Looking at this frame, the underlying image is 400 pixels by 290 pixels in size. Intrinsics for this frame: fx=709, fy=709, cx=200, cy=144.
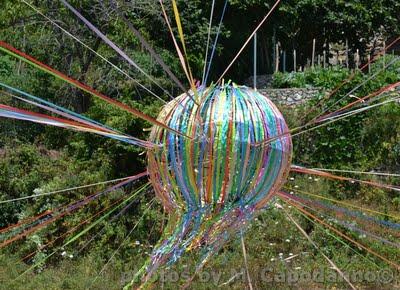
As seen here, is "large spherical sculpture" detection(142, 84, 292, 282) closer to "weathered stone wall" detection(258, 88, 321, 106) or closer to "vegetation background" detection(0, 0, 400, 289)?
"vegetation background" detection(0, 0, 400, 289)

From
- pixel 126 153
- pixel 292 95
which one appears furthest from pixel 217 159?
pixel 292 95

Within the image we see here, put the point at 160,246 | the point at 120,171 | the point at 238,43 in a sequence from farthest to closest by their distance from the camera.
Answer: the point at 238,43 → the point at 120,171 → the point at 160,246

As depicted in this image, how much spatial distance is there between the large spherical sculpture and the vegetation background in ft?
11.5

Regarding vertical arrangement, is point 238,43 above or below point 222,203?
above

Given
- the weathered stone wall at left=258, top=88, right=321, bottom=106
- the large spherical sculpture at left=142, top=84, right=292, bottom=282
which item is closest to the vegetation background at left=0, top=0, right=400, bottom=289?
the weathered stone wall at left=258, top=88, right=321, bottom=106

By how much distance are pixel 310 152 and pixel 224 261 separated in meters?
3.07

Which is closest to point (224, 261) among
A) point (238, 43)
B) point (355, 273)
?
point (355, 273)

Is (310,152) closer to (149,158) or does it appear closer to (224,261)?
(224,261)

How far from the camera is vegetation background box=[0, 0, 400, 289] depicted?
813cm

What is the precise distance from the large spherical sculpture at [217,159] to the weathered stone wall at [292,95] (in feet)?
23.3

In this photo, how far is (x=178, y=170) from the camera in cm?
397

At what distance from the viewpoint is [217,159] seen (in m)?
3.85

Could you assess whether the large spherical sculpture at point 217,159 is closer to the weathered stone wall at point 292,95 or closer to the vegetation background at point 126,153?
the vegetation background at point 126,153

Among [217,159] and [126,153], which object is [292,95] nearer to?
[126,153]
